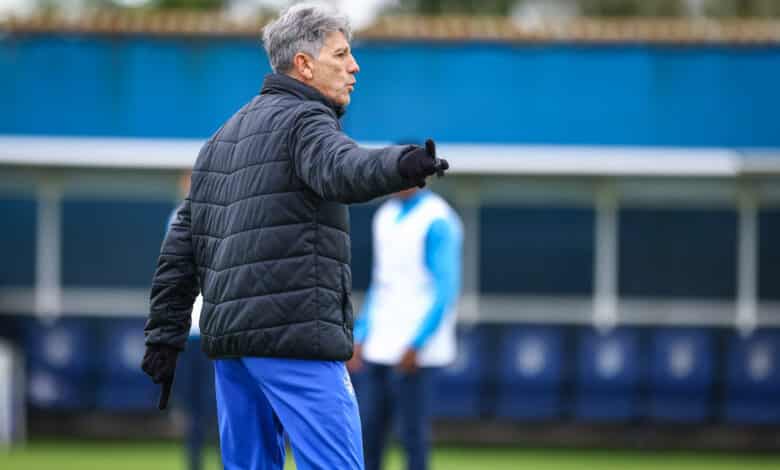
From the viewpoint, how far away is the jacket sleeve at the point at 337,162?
12.7 feet

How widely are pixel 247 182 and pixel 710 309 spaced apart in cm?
967

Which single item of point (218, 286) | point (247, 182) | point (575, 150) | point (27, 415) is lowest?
point (27, 415)

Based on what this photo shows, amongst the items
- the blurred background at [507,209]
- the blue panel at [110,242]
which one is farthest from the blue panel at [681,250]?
the blue panel at [110,242]

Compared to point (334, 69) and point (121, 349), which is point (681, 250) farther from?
point (334, 69)

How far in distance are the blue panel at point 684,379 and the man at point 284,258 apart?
8.43m

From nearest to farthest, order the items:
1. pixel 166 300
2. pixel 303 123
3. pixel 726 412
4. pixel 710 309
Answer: pixel 303 123 < pixel 166 300 < pixel 726 412 < pixel 710 309

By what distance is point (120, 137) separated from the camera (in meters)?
13.1

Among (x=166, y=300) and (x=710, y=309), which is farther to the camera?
(x=710, y=309)

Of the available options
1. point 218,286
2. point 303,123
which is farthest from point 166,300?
point 303,123

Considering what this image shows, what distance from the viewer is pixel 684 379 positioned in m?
12.5

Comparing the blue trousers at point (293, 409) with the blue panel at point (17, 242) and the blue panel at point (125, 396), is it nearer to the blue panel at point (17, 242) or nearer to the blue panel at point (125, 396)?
the blue panel at point (125, 396)

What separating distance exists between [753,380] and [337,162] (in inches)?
362

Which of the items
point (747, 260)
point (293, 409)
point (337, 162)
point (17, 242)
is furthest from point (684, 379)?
point (337, 162)

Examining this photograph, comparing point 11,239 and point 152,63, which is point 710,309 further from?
point 11,239
